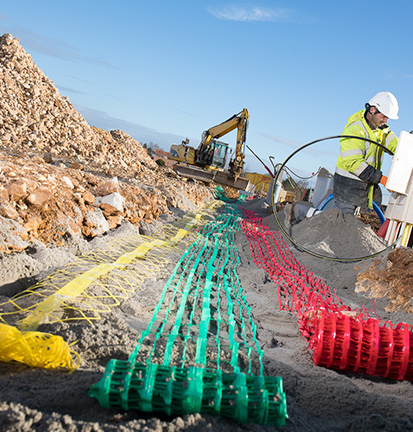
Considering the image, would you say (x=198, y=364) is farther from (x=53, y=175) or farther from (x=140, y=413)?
(x=53, y=175)

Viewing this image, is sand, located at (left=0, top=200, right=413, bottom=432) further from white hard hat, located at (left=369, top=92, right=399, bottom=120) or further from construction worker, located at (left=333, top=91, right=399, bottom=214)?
white hard hat, located at (left=369, top=92, right=399, bottom=120)

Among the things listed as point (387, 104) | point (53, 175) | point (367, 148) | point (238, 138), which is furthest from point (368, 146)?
point (238, 138)

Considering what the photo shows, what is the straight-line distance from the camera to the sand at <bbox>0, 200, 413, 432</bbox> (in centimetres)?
152

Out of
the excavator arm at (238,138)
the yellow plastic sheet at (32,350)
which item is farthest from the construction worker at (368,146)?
the excavator arm at (238,138)

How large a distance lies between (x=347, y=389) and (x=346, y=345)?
0.33m

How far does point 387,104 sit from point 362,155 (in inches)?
31.6

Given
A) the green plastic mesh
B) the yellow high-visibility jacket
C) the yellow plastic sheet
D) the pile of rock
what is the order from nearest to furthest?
the green plastic mesh, the yellow plastic sheet, the pile of rock, the yellow high-visibility jacket

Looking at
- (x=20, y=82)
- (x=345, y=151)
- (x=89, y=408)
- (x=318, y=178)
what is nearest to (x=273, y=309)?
(x=89, y=408)

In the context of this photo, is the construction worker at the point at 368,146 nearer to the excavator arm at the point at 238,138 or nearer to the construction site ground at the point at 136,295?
the construction site ground at the point at 136,295

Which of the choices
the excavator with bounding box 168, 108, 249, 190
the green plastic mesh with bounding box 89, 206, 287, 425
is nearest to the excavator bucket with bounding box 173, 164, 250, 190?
the excavator with bounding box 168, 108, 249, 190

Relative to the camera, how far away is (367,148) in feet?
19.0

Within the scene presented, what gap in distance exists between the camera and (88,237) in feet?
16.3

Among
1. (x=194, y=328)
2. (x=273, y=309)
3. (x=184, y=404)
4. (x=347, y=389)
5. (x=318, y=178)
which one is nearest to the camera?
(x=184, y=404)

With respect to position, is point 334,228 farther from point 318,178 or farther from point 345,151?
point 318,178
